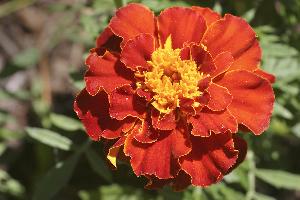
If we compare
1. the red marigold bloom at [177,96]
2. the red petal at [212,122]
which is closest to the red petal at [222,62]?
the red marigold bloom at [177,96]

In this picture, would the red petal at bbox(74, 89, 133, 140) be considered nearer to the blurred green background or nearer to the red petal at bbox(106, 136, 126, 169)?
the red petal at bbox(106, 136, 126, 169)

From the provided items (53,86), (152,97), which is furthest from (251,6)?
(53,86)

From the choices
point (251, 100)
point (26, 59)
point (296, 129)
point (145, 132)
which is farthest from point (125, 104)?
point (26, 59)

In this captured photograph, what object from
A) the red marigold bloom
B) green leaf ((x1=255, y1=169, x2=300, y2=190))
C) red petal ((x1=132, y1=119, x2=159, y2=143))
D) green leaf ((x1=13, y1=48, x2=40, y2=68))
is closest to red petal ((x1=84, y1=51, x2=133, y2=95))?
the red marigold bloom

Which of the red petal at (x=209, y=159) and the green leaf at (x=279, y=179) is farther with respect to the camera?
→ the green leaf at (x=279, y=179)

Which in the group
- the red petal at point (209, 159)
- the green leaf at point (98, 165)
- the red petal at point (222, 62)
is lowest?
the green leaf at point (98, 165)

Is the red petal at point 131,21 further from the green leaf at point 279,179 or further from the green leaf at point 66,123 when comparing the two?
the green leaf at point 279,179

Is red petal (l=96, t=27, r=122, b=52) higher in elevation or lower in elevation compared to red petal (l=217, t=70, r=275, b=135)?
higher

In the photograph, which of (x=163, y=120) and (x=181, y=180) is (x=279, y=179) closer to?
(x=181, y=180)
